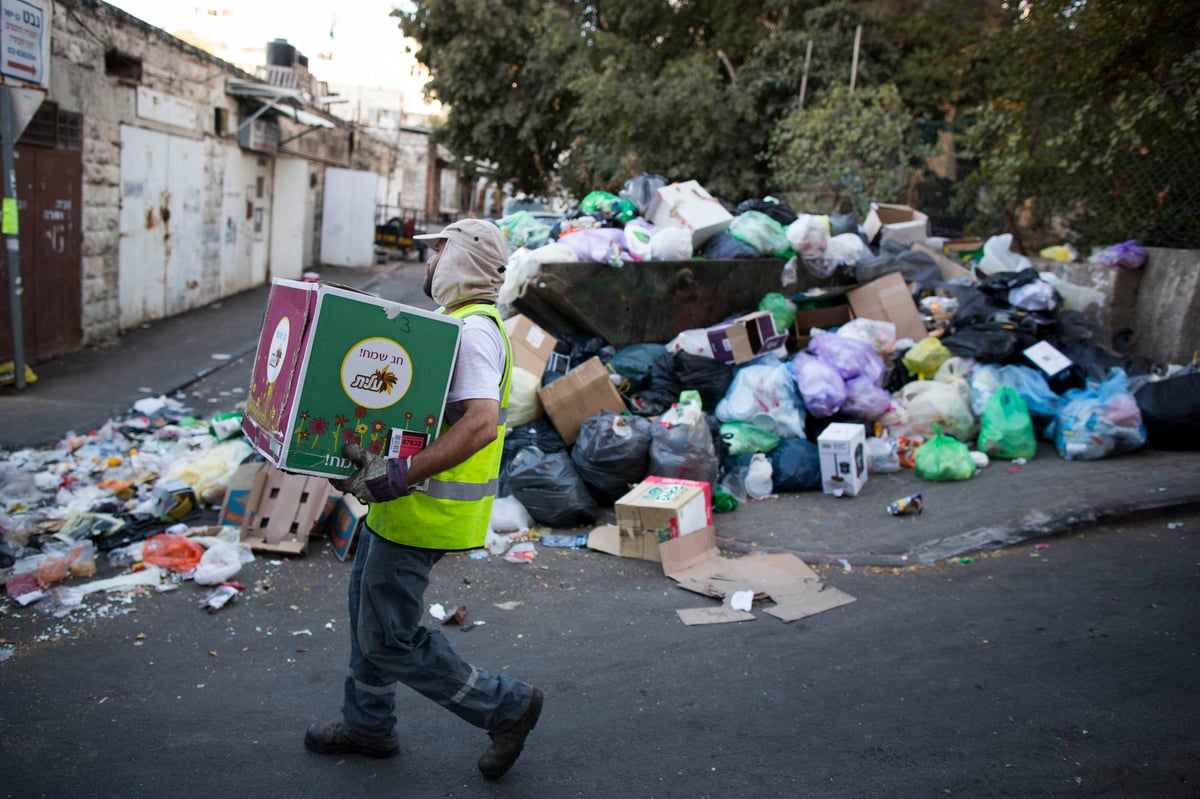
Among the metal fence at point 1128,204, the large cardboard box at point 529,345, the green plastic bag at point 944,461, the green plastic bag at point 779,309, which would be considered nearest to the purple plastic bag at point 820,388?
the green plastic bag at point 944,461

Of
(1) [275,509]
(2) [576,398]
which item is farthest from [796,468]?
(1) [275,509]

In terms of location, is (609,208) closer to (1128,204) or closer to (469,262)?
(1128,204)

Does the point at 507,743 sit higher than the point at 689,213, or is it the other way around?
the point at 689,213

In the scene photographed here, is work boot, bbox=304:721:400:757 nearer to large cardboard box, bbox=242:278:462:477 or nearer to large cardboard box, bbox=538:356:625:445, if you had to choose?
large cardboard box, bbox=242:278:462:477

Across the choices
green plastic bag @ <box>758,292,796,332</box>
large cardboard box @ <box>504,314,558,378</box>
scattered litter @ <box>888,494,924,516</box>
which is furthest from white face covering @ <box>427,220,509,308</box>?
green plastic bag @ <box>758,292,796,332</box>

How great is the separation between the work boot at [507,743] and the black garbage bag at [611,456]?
8.61 feet

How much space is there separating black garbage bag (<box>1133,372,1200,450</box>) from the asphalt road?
164cm

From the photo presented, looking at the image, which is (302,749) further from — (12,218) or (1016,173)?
(1016,173)

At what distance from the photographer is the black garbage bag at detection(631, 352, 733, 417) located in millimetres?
6207

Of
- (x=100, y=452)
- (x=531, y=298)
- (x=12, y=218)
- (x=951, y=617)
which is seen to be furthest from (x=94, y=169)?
(x=951, y=617)

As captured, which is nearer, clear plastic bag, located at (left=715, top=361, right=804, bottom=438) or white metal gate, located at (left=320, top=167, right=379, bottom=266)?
clear plastic bag, located at (left=715, top=361, right=804, bottom=438)

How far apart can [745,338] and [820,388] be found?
726 mm

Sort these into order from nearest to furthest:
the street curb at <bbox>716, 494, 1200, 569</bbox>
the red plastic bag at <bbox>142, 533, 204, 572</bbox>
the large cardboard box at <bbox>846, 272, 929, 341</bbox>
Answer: the red plastic bag at <bbox>142, 533, 204, 572</bbox>, the street curb at <bbox>716, 494, 1200, 569</bbox>, the large cardboard box at <bbox>846, 272, 929, 341</bbox>

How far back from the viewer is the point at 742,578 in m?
4.34
